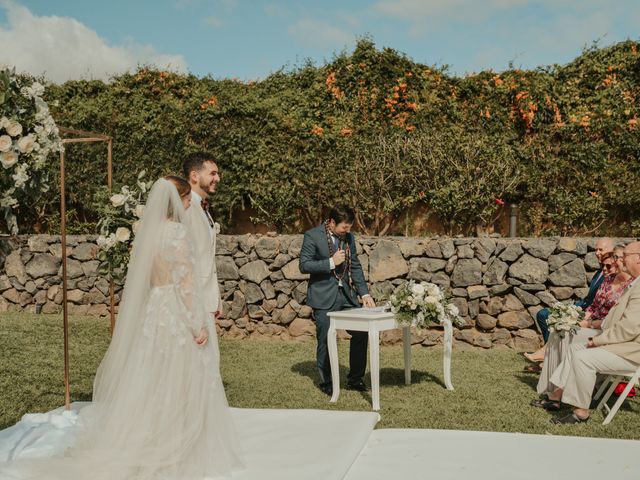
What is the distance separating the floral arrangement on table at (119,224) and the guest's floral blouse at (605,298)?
4.74 meters

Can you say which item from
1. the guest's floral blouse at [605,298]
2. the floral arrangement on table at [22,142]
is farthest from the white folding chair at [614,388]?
the floral arrangement on table at [22,142]

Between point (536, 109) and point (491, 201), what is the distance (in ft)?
5.70

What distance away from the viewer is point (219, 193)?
1204cm

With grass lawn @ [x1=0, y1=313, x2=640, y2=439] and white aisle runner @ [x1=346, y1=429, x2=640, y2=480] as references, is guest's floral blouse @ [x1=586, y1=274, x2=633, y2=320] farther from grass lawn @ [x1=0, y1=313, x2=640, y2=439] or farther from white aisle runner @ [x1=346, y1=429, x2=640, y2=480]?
white aisle runner @ [x1=346, y1=429, x2=640, y2=480]

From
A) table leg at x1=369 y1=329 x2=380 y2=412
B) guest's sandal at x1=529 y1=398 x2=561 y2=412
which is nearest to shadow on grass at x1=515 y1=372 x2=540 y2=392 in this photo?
guest's sandal at x1=529 y1=398 x2=561 y2=412

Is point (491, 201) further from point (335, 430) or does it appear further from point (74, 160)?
point (74, 160)

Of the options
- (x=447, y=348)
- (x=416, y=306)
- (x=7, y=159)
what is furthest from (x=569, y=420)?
(x=7, y=159)

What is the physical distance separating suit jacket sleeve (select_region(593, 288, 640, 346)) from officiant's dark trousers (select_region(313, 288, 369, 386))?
7.57ft

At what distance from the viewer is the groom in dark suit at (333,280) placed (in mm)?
7227

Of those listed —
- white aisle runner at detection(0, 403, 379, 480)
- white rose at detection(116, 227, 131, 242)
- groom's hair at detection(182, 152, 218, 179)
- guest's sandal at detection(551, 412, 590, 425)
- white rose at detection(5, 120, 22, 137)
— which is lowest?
guest's sandal at detection(551, 412, 590, 425)

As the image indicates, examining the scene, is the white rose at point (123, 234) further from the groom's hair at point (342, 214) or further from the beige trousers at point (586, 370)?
the beige trousers at point (586, 370)

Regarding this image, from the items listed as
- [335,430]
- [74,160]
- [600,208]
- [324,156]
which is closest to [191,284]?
[335,430]

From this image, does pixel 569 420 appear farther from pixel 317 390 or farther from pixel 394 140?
pixel 394 140

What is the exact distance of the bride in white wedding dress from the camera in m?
4.48
